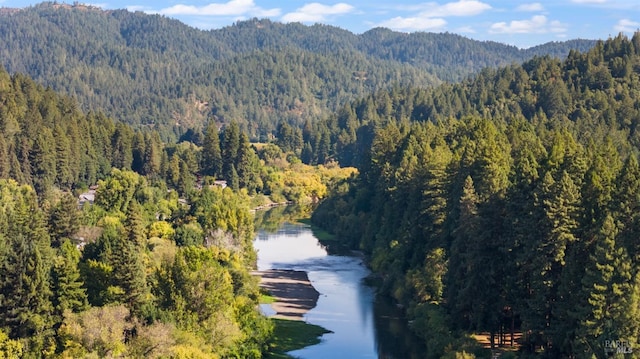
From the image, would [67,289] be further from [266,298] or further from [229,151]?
[229,151]

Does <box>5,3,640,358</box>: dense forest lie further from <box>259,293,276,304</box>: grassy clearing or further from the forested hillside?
<box>259,293,276,304</box>: grassy clearing

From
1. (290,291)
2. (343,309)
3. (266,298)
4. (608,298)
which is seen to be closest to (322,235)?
(290,291)

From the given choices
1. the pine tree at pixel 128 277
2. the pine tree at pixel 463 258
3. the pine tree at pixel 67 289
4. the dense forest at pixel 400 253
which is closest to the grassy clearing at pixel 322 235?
the dense forest at pixel 400 253

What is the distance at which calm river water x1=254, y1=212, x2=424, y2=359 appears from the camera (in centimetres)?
6856

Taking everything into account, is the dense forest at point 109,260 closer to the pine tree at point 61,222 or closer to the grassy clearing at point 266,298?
the pine tree at point 61,222

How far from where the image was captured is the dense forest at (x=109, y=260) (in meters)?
56.0

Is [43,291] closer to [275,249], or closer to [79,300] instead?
[79,300]

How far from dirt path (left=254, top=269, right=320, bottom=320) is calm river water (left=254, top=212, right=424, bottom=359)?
35.7 inches

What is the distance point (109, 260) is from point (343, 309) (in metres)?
25.7

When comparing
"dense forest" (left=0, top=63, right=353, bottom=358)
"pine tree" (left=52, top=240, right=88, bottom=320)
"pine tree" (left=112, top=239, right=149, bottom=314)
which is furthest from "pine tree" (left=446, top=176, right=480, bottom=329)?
"pine tree" (left=52, top=240, right=88, bottom=320)

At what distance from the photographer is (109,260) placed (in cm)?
6359

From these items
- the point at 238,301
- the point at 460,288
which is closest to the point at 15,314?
the point at 238,301

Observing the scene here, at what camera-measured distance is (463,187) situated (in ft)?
246

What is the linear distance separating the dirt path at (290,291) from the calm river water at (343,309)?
908 millimetres
